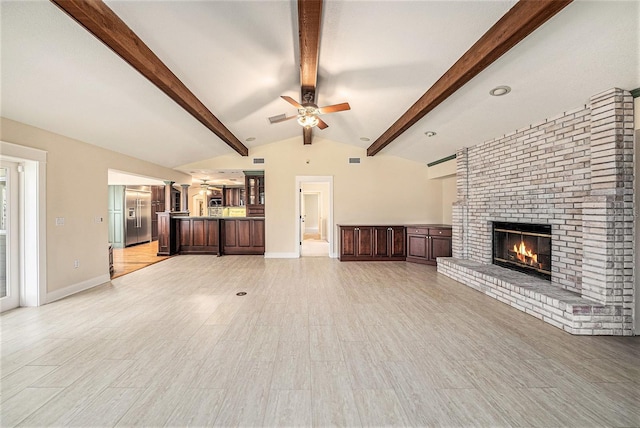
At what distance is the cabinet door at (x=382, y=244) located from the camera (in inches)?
244

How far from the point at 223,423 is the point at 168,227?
649 cm

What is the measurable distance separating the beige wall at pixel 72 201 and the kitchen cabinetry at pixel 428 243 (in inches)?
242

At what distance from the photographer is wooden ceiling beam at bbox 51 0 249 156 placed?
72.6 inches

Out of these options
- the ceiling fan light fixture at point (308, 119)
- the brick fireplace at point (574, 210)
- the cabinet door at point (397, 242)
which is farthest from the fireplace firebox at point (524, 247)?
the ceiling fan light fixture at point (308, 119)

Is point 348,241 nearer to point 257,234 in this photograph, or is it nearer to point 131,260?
point 257,234

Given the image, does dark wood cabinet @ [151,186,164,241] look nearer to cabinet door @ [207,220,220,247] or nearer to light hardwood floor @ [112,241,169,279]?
light hardwood floor @ [112,241,169,279]

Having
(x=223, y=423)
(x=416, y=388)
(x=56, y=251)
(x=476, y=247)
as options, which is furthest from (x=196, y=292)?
(x=476, y=247)

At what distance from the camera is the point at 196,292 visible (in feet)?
12.8

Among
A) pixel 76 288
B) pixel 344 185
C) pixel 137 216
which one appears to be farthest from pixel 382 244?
pixel 137 216

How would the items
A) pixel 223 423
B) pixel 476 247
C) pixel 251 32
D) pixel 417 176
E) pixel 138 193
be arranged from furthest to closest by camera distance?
pixel 138 193 → pixel 417 176 → pixel 476 247 → pixel 251 32 → pixel 223 423

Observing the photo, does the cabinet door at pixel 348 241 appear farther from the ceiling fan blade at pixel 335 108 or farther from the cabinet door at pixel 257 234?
the ceiling fan blade at pixel 335 108

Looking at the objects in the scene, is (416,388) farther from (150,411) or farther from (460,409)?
(150,411)

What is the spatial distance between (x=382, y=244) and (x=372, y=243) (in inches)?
9.6

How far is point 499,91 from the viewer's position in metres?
3.05
